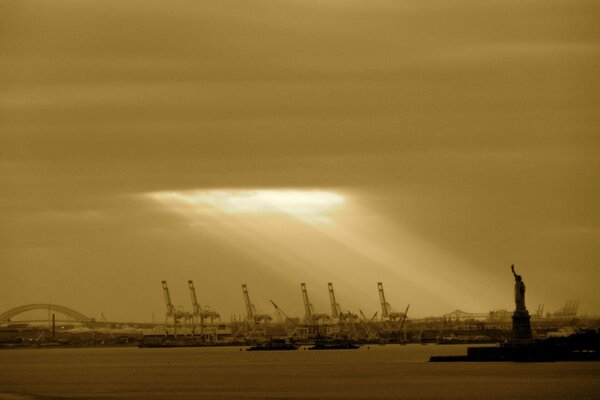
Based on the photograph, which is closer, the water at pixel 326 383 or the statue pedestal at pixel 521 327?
the water at pixel 326 383

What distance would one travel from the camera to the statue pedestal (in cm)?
10381

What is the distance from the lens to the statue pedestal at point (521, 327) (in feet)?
341

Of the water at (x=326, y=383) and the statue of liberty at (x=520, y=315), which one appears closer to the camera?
the water at (x=326, y=383)

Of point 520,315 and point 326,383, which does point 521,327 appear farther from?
point 326,383

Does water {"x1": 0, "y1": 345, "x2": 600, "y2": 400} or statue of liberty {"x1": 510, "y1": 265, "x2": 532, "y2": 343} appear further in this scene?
statue of liberty {"x1": 510, "y1": 265, "x2": 532, "y2": 343}

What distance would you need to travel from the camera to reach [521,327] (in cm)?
10669

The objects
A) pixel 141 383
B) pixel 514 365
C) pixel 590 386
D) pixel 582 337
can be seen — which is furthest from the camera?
pixel 582 337

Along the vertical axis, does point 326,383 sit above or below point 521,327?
below

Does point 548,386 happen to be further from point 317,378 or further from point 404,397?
point 317,378

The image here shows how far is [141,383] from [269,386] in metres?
12.8

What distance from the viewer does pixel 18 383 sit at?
328 feet

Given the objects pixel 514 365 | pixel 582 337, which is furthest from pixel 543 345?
pixel 582 337

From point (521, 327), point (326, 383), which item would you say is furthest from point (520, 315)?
point (326, 383)

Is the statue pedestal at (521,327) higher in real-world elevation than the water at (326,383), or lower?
higher
